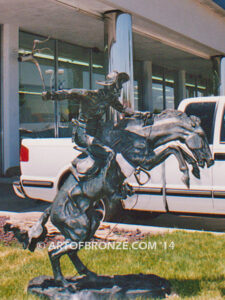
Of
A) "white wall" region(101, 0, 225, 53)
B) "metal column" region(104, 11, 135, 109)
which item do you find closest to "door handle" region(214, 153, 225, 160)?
"metal column" region(104, 11, 135, 109)

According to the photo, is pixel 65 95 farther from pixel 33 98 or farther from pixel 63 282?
pixel 33 98

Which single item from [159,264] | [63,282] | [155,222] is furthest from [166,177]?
[63,282]

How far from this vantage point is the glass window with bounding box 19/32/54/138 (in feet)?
44.7

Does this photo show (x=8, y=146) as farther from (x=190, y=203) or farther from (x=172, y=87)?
(x=172, y=87)

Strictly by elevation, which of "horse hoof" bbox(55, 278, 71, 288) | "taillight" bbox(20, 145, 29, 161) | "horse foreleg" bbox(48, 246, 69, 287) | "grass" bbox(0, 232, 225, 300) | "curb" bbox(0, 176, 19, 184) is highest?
"taillight" bbox(20, 145, 29, 161)

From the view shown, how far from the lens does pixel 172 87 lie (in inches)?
856

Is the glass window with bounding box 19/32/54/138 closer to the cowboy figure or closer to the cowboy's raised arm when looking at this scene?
the cowboy figure

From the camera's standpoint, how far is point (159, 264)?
4.78 metres

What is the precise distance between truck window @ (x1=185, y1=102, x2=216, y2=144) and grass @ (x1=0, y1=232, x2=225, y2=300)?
162 centimetres

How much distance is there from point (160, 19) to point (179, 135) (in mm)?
9282

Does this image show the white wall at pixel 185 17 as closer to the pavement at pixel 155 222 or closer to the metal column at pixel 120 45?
the metal column at pixel 120 45

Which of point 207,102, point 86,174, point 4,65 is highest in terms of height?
point 4,65

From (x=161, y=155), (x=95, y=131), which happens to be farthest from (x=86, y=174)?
(x=161, y=155)

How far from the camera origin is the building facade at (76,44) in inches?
415
